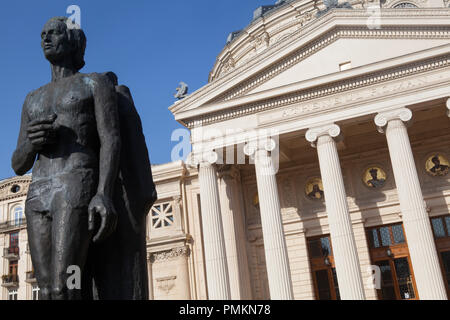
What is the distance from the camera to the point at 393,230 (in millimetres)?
23719

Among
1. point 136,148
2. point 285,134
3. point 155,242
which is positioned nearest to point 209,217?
point 285,134

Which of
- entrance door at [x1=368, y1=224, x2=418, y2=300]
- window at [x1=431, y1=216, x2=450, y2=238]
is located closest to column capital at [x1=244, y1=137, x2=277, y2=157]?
entrance door at [x1=368, y1=224, x2=418, y2=300]

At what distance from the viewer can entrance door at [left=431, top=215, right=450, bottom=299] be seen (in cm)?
2252

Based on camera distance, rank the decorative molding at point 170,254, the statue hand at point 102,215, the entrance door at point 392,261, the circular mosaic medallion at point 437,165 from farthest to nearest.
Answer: the decorative molding at point 170,254, the circular mosaic medallion at point 437,165, the entrance door at point 392,261, the statue hand at point 102,215

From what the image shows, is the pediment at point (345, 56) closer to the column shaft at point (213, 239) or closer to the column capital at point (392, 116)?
the column capital at point (392, 116)

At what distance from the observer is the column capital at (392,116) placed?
19422 mm

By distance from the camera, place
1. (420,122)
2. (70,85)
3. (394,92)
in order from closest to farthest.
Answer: (70,85)
(394,92)
(420,122)

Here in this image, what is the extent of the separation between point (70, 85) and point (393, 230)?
889 inches

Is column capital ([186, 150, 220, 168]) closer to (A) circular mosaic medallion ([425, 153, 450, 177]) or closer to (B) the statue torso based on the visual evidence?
(A) circular mosaic medallion ([425, 153, 450, 177])

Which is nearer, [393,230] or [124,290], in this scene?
[124,290]

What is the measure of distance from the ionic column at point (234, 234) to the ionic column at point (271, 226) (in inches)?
124

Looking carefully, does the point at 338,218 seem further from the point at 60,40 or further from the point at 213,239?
the point at 60,40

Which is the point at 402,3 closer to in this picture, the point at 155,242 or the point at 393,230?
the point at 393,230

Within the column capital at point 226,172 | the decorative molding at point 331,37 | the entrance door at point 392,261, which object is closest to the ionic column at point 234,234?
the column capital at point 226,172
